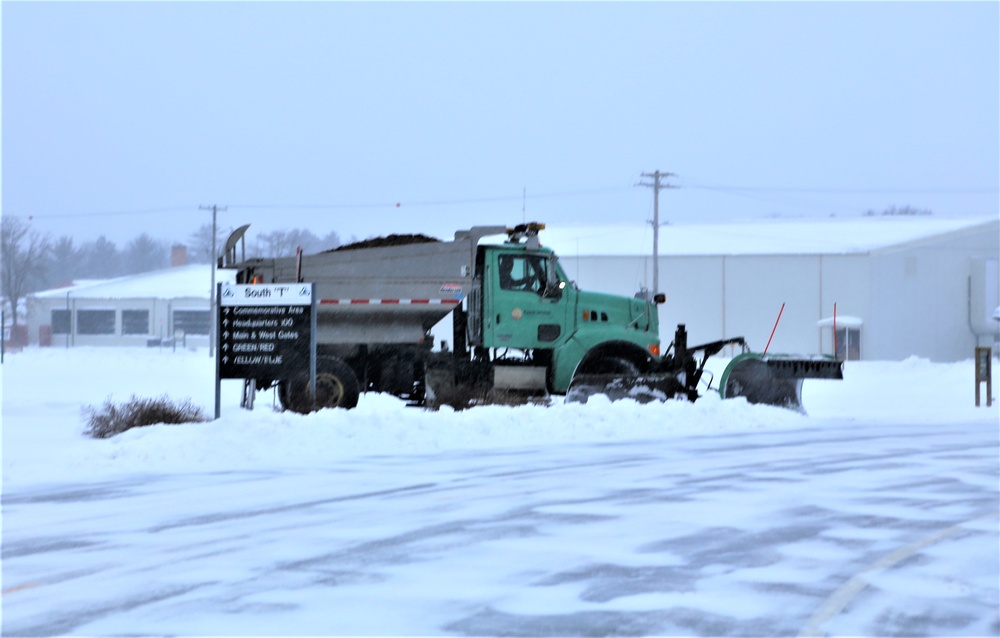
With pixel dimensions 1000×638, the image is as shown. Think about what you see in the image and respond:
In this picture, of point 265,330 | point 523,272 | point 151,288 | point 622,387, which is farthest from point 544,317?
point 151,288

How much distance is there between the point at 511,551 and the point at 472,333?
1142 centimetres

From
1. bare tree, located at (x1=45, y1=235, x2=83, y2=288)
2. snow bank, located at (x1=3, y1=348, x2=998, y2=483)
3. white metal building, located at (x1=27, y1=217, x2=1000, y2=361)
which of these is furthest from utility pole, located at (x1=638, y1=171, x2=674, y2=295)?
bare tree, located at (x1=45, y1=235, x2=83, y2=288)

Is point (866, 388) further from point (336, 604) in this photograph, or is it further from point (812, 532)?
point (336, 604)

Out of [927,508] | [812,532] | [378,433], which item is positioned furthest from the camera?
[378,433]

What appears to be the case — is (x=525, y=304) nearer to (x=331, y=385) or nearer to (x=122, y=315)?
(x=331, y=385)

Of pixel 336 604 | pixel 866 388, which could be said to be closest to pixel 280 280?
pixel 336 604

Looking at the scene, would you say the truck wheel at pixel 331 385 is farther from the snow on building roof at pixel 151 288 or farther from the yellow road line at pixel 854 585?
the snow on building roof at pixel 151 288

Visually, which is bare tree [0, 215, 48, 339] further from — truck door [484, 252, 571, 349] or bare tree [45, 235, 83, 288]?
truck door [484, 252, 571, 349]

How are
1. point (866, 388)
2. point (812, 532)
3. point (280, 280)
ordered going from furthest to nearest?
point (866, 388), point (280, 280), point (812, 532)

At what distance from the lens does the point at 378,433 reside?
15.6 metres

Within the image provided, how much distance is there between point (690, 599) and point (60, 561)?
13.1ft

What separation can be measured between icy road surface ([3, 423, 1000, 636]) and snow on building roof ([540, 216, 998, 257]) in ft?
133

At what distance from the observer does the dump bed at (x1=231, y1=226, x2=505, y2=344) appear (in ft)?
63.7

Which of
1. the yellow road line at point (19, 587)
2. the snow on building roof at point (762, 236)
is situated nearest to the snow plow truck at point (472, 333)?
the yellow road line at point (19, 587)
